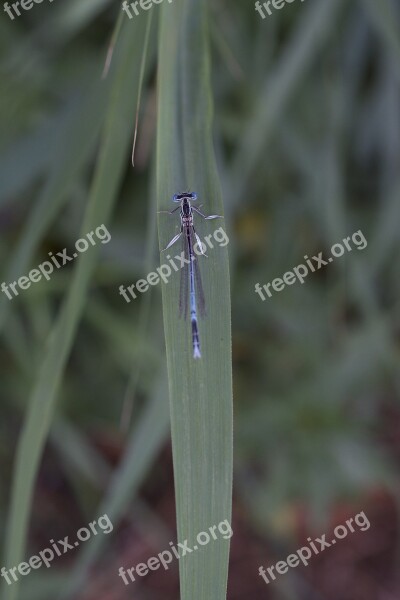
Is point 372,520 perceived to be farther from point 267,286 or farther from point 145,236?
point 145,236

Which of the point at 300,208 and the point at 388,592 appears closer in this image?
the point at 300,208

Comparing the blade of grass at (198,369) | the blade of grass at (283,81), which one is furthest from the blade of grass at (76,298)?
the blade of grass at (283,81)

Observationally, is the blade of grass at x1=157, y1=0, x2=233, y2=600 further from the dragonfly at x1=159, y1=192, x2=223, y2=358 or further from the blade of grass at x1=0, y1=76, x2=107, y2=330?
the blade of grass at x1=0, y1=76, x2=107, y2=330

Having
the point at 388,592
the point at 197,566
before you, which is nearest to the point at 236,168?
the point at 197,566

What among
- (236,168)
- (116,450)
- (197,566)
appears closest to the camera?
(197,566)

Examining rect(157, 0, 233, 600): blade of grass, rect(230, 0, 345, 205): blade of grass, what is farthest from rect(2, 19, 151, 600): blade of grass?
rect(230, 0, 345, 205): blade of grass

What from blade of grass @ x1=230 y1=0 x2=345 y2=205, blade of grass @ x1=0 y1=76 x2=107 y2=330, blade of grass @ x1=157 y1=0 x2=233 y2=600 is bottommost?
blade of grass @ x1=157 y1=0 x2=233 y2=600

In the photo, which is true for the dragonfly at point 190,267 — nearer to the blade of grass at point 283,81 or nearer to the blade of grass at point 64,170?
the blade of grass at point 64,170

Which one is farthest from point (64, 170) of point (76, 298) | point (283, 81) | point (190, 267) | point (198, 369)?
point (283, 81)
